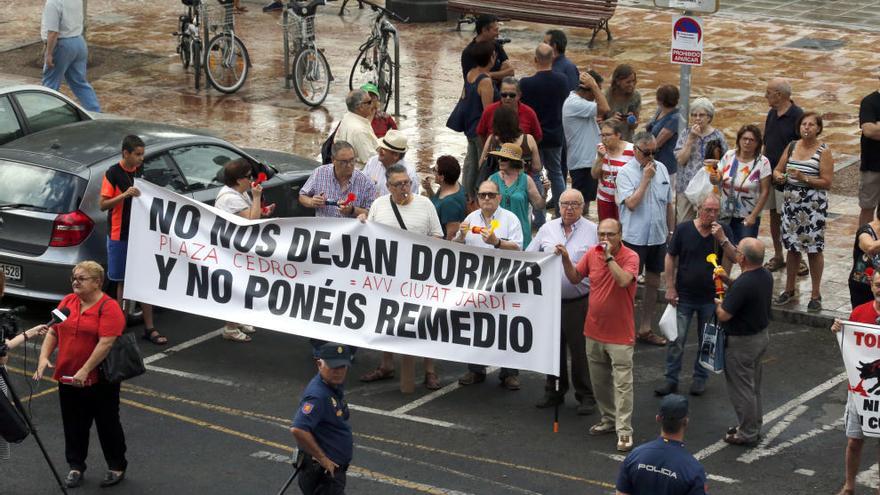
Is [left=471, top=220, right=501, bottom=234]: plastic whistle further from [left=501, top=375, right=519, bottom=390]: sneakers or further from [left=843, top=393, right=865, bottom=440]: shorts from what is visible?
[left=843, top=393, right=865, bottom=440]: shorts

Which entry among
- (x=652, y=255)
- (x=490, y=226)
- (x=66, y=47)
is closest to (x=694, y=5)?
(x=652, y=255)

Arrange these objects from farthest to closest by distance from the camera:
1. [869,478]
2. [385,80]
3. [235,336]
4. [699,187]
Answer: [385,80]
[699,187]
[235,336]
[869,478]

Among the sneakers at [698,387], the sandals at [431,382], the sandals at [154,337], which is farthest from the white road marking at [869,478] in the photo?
the sandals at [154,337]

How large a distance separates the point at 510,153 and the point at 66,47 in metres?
8.47

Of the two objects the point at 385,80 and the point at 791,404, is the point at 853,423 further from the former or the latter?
the point at 385,80

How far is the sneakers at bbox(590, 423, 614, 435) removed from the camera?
10477 millimetres

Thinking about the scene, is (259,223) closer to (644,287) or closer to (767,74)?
(644,287)

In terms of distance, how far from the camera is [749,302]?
10156 millimetres

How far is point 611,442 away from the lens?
10352 millimetres

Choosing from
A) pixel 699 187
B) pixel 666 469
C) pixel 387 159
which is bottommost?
pixel 666 469

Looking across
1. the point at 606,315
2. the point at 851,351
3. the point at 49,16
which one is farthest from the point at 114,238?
the point at 49,16

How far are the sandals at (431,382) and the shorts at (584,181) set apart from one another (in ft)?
12.3

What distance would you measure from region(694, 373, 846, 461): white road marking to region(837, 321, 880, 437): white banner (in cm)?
113

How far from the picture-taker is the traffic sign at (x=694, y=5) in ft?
45.5
